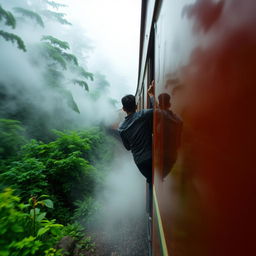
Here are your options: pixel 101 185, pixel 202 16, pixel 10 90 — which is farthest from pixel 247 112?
pixel 10 90

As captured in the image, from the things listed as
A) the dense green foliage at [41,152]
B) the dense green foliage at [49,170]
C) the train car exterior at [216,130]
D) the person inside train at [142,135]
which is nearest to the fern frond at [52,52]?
the dense green foliage at [41,152]

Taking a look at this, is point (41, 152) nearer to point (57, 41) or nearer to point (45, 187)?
point (45, 187)

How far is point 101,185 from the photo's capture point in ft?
16.7

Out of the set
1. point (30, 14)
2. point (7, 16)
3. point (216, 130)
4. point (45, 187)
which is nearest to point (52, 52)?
point (30, 14)

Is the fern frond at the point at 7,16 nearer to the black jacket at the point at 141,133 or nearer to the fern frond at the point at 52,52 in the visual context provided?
the fern frond at the point at 52,52

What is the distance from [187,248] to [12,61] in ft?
25.9

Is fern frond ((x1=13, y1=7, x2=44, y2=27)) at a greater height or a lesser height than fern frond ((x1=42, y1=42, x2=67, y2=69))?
greater

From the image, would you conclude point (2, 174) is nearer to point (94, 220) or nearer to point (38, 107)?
point (94, 220)

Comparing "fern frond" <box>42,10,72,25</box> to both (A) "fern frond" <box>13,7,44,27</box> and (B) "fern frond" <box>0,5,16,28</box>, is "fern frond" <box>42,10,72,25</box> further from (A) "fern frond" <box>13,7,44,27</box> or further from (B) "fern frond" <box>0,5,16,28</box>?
(B) "fern frond" <box>0,5,16,28</box>

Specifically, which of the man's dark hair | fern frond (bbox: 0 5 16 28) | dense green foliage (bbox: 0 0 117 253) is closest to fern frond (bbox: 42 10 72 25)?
dense green foliage (bbox: 0 0 117 253)

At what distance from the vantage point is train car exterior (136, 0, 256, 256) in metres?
0.29

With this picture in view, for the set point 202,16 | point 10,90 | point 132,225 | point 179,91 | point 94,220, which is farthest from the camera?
point 10,90

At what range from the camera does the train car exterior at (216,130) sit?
29cm

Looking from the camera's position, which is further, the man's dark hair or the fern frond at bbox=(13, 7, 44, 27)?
the fern frond at bbox=(13, 7, 44, 27)
